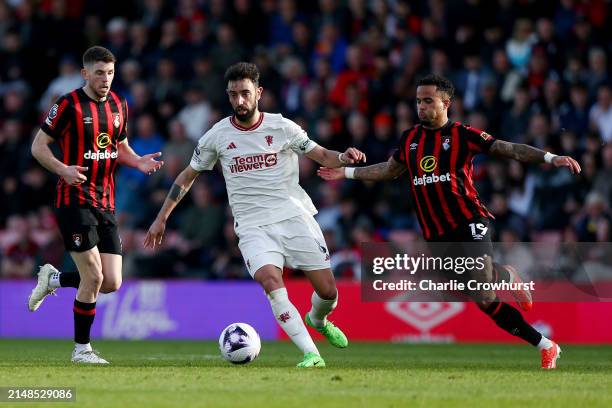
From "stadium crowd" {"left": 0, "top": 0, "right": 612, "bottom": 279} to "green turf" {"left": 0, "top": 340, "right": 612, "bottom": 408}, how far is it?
4256 millimetres

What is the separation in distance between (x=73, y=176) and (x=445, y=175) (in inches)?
127

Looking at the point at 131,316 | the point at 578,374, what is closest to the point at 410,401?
the point at 578,374

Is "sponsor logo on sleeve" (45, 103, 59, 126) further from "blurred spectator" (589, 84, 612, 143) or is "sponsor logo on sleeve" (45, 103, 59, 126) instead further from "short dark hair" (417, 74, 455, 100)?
"blurred spectator" (589, 84, 612, 143)

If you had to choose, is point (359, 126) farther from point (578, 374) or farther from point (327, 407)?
point (327, 407)

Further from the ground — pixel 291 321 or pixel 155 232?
pixel 155 232

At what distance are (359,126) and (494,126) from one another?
1957 millimetres

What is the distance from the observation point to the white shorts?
10.1 m

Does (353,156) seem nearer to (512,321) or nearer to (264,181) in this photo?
(264,181)

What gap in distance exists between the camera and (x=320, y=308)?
10758 mm

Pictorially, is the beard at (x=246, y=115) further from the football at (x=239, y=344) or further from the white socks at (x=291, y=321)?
the football at (x=239, y=344)

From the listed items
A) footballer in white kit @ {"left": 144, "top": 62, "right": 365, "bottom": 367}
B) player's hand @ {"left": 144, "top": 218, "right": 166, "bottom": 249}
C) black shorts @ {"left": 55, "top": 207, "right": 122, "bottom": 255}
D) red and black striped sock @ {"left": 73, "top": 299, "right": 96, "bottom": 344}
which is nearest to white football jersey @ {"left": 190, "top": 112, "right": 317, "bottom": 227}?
footballer in white kit @ {"left": 144, "top": 62, "right": 365, "bottom": 367}

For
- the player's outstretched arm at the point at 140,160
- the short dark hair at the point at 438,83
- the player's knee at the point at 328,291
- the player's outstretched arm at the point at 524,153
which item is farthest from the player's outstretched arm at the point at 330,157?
the player's outstretched arm at the point at 140,160

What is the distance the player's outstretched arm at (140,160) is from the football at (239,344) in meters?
1.60

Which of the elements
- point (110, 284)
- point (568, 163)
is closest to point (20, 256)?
point (110, 284)
